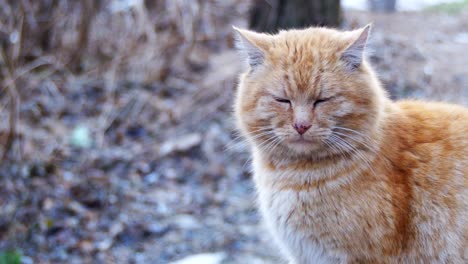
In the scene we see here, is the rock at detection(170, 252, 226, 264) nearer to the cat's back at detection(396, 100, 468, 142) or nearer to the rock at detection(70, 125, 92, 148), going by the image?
the cat's back at detection(396, 100, 468, 142)

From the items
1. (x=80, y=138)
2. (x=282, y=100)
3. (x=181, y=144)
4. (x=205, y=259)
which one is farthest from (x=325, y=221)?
(x=80, y=138)

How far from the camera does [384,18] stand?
7.35 meters

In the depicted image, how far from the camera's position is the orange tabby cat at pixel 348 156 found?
264 centimetres

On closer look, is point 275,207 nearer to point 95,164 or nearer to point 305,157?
point 305,157

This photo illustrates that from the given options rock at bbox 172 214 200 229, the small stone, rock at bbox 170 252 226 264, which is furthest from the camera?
the small stone

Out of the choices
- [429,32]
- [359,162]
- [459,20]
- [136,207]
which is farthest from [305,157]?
[459,20]

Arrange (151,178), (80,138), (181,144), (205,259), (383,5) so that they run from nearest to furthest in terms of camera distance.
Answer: (205,259), (151,178), (181,144), (80,138), (383,5)

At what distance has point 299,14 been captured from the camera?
5.41m

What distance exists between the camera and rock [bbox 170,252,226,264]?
12.7 ft

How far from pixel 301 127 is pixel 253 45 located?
1.51 feet

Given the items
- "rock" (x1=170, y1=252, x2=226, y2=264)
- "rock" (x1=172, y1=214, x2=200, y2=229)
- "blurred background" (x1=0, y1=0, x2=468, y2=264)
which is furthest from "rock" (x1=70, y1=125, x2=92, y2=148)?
"rock" (x1=170, y1=252, x2=226, y2=264)

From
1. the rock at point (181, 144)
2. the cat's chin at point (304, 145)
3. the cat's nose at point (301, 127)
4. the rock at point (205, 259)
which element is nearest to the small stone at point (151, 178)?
the rock at point (181, 144)

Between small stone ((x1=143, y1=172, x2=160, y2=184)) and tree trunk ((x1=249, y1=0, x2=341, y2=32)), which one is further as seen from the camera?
tree trunk ((x1=249, y1=0, x2=341, y2=32))

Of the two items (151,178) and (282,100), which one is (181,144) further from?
(282,100)
